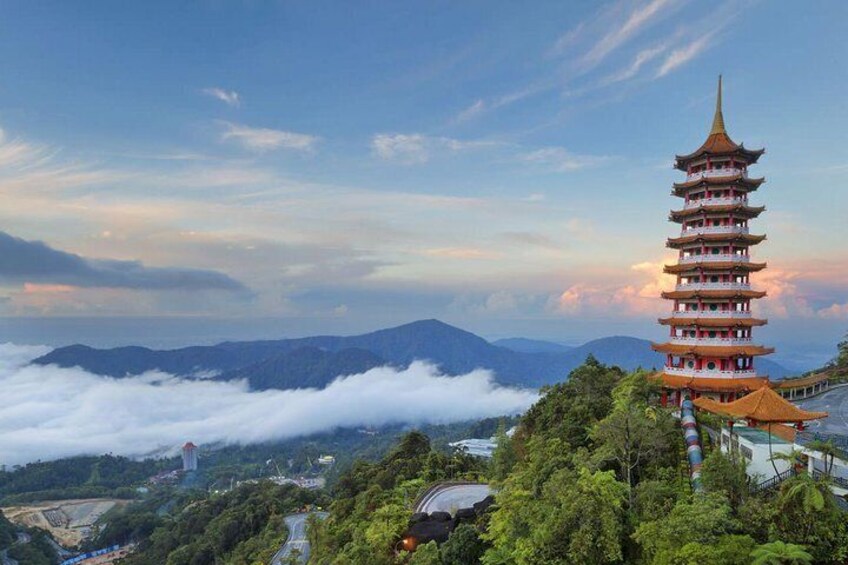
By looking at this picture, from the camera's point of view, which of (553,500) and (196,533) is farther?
(196,533)

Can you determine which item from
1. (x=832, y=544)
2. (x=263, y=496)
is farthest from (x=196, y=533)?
(x=832, y=544)

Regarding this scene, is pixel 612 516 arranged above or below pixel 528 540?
above

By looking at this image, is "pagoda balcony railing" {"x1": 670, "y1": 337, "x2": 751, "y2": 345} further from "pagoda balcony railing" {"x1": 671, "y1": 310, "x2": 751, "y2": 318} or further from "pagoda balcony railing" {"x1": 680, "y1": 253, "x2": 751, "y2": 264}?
"pagoda balcony railing" {"x1": 680, "y1": 253, "x2": 751, "y2": 264}

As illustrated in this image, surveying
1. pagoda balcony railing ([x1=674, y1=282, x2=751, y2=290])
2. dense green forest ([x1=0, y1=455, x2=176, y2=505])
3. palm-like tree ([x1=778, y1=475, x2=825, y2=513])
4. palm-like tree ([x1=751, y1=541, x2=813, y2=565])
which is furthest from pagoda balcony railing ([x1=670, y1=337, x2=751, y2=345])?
dense green forest ([x1=0, y1=455, x2=176, y2=505])

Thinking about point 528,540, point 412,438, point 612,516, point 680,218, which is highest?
point 680,218

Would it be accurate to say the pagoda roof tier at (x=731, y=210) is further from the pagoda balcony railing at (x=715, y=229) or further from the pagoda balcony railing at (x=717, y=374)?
the pagoda balcony railing at (x=717, y=374)

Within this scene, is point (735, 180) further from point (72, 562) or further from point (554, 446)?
point (72, 562)
